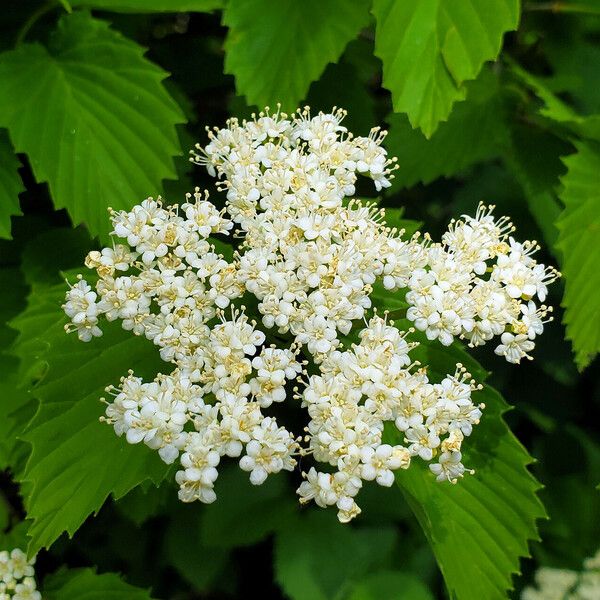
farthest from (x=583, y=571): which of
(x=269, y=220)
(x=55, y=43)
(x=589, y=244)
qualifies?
(x=55, y=43)

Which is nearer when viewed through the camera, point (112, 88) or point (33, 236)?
point (112, 88)

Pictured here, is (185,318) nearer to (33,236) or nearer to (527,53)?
(33,236)

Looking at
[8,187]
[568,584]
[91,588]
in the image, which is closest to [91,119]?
[8,187]

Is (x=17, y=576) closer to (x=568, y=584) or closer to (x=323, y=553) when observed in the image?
(x=323, y=553)

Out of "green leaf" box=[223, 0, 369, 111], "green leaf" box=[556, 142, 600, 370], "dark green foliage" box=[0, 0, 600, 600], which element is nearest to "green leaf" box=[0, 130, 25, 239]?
"dark green foliage" box=[0, 0, 600, 600]

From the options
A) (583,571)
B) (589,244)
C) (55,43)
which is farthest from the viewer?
(583,571)

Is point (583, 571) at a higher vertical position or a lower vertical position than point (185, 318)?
lower

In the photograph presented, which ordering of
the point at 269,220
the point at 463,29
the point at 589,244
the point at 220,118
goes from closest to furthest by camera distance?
1. the point at 269,220
2. the point at 463,29
3. the point at 589,244
4. the point at 220,118

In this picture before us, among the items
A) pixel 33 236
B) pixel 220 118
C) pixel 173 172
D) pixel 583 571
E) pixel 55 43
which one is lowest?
pixel 583 571
